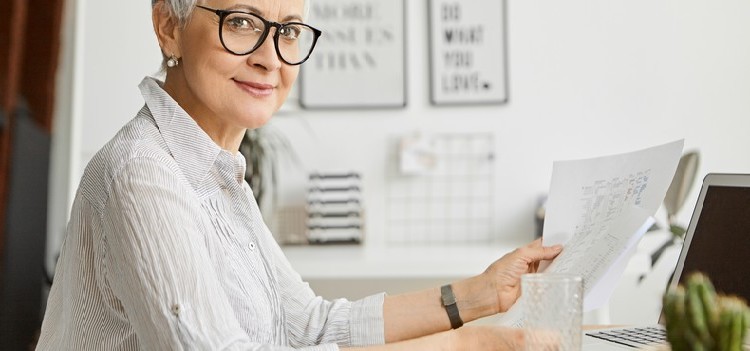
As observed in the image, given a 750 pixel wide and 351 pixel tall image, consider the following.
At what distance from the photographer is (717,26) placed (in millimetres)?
3361

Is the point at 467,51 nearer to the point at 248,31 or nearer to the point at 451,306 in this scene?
the point at 451,306

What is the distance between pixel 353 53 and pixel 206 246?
2.37 meters

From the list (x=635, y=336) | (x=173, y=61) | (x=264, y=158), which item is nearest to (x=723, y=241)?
(x=635, y=336)

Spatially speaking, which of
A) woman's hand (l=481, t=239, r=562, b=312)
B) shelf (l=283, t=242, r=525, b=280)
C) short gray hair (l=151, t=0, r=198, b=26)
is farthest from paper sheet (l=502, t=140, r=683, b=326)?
shelf (l=283, t=242, r=525, b=280)

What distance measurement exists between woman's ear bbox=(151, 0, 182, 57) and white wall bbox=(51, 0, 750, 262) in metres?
2.04

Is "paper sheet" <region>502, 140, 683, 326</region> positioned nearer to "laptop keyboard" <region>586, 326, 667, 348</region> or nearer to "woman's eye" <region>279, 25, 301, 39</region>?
"laptop keyboard" <region>586, 326, 667, 348</region>

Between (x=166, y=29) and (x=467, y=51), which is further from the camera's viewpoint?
(x=467, y=51)

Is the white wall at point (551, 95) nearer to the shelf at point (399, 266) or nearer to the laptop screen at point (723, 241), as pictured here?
the shelf at point (399, 266)

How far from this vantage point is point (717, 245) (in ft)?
4.26

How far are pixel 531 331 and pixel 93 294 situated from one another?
0.61 m

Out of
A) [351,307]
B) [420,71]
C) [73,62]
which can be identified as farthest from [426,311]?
[73,62]

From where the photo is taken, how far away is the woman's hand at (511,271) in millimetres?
1422

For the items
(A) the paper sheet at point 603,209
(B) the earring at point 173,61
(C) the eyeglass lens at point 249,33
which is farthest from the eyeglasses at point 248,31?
(A) the paper sheet at point 603,209

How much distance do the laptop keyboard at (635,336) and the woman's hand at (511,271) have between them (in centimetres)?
15
